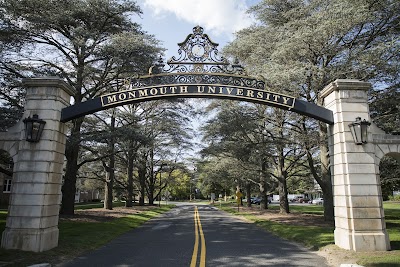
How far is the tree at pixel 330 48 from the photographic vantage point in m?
12.3

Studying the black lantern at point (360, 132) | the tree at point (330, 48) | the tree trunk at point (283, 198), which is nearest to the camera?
the black lantern at point (360, 132)

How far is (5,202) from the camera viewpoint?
32.4 meters

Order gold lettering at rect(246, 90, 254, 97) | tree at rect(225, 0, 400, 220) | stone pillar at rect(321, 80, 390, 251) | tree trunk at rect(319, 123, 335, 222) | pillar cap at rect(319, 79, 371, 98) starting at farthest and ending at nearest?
tree trunk at rect(319, 123, 335, 222)
tree at rect(225, 0, 400, 220)
gold lettering at rect(246, 90, 254, 97)
pillar cap at rect(319, 79, 371, 98)
stone pillar at rect(321, 80, 390, 251)

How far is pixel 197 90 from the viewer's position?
33.8ft

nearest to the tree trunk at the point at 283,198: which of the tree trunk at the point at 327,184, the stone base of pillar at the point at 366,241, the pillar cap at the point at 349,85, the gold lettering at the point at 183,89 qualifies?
the tree trunk at the point at 327,184

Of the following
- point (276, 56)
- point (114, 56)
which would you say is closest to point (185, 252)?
point (276, 56)

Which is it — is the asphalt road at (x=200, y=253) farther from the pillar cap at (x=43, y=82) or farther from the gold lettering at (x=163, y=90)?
the pillar cap at (x=43, y=82)

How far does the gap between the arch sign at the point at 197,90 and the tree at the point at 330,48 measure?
5.44 feet

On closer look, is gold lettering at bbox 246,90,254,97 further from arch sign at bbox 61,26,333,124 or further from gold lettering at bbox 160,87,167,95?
gold lettering at bbox 160,87,167,95

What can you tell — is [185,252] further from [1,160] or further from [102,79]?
[102,79]

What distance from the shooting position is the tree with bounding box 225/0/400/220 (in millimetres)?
12281

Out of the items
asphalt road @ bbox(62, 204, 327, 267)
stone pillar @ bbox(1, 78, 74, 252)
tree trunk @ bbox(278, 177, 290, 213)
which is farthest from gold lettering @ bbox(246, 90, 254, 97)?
tree trunk @ bbox(278, 177, 290, 213)

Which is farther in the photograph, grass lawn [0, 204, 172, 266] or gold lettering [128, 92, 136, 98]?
gold lettering [128, 92, 136, 98]

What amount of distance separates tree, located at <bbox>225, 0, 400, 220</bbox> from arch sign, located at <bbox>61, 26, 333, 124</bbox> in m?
1.66
